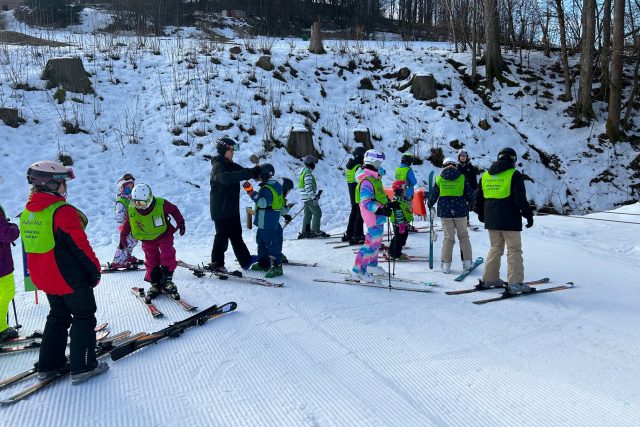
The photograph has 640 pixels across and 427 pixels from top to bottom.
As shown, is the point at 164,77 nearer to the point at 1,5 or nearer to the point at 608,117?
the point at 608,117

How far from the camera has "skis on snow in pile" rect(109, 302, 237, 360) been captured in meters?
3.82

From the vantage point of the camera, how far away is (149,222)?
5168 mm

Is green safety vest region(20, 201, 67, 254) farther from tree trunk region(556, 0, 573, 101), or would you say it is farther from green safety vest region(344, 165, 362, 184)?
tree trunk region(556, 0, 573, 101)

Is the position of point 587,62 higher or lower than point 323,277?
higher

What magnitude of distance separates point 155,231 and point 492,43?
17.4 meters

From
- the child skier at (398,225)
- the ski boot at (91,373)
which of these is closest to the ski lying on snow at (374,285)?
the child skier at (398,225)

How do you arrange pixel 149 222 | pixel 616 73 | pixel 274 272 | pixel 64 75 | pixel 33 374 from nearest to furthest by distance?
pixel 33 374, pixel 149 222, pixel 274 272, pixel 64 75, pixel 616 73

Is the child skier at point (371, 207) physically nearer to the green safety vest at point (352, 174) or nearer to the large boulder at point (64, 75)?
the green safety vest at point (352, 174)

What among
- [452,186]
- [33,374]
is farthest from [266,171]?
[33,374]

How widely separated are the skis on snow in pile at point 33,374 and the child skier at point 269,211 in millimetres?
2446

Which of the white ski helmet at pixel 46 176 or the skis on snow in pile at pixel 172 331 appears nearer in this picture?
the white ski helmet at pixel 46 176

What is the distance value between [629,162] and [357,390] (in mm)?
16596

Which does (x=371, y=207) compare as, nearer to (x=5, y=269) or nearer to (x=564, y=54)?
(x=5, y=269)

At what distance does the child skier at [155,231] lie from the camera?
5.12 metres
